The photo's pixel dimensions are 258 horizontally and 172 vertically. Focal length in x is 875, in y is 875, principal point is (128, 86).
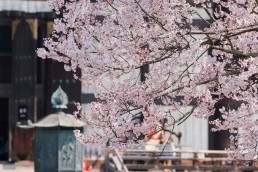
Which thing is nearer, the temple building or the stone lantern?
the stone lantern

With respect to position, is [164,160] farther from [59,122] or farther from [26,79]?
[26,79]

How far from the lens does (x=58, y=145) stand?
18.4 m

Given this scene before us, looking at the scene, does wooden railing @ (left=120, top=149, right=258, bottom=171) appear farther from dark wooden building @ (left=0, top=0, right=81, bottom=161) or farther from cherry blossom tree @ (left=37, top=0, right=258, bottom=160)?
cherry blossom tree @ (left=37, top=0, right=258, bottom=160)

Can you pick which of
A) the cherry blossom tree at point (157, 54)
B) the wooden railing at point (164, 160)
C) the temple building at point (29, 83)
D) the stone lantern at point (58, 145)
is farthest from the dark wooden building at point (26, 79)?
the cherry blossom tree at point (157, 54)

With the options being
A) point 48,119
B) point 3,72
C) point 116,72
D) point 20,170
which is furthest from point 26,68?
point 116,72

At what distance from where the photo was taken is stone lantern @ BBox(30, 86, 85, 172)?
59.3 feet

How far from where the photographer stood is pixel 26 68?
33938 mm

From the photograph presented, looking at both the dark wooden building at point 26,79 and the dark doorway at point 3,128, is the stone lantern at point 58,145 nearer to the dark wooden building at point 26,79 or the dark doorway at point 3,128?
the dark wooden building at point 26,79

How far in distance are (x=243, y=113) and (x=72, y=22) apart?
2584 mm

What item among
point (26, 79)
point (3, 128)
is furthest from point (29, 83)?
point (3, 128)

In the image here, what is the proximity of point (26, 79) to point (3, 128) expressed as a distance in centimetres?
256

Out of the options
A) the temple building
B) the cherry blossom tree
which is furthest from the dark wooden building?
the cherry blossom tree

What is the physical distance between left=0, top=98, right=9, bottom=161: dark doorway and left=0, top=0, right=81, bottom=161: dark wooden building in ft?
0.13

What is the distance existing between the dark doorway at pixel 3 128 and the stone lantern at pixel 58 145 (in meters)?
16.1
